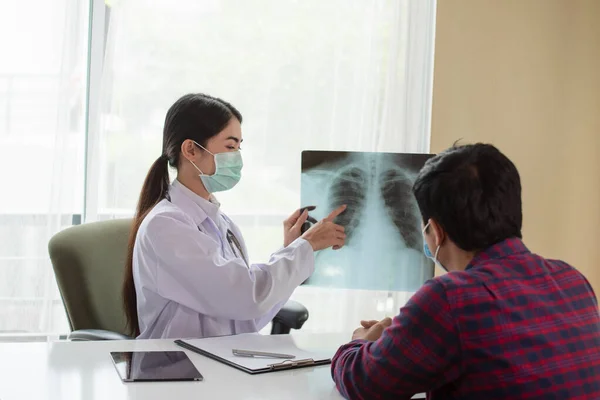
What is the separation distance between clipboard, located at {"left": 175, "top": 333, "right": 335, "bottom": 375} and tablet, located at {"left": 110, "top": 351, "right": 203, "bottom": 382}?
7 centimetres

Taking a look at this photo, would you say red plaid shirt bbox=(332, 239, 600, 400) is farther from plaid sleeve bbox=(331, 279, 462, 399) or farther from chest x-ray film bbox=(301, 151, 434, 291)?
chest x-ray film bbox=(301, 151, 434, 291)

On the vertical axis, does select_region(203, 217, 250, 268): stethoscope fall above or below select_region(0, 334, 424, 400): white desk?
above

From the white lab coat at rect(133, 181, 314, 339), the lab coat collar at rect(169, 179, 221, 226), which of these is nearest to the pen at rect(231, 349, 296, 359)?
the white lab coat at rect(133, 181, 314, 339)

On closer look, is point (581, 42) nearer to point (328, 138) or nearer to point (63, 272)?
point (328, 138)

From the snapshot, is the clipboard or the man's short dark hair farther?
the clipboard

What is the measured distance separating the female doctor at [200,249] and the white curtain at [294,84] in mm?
1187

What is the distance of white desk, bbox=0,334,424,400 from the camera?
1.39m

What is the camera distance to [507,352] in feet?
3.70

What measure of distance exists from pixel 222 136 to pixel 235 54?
135 cm

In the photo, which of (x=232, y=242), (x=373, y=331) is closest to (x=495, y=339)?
(x=373, y=331)

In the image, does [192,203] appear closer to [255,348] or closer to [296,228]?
[296,228]

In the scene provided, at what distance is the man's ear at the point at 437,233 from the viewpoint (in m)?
1.30

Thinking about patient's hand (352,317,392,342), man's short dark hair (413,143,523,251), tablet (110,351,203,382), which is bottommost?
tablet (110,351,203,382)

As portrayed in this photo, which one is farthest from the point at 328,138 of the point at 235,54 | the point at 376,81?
the point at 235,54
